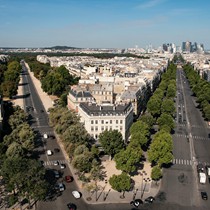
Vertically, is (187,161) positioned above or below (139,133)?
below

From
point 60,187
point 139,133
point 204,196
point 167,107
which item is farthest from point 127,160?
→ point 167,107

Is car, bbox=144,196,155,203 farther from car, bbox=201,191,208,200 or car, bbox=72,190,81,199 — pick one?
car, bbox=72,190,81,199

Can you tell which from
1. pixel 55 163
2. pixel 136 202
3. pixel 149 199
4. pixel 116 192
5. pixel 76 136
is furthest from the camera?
pixel 76 136

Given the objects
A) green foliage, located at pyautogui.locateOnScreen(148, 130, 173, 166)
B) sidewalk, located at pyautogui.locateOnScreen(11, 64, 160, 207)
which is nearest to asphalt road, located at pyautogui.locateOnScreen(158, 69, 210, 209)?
green foliage, located at pyautogui.locateOnScreen(148, 130, 173, 166)

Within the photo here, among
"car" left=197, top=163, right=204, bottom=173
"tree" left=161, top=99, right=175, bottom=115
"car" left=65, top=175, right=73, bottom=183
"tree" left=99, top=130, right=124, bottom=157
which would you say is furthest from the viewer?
"tree" left=161, top=99, right=175, bottom=115

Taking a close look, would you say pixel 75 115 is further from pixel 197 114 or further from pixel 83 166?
pixel 197 114

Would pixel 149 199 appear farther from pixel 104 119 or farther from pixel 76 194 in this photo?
pixel 104 119

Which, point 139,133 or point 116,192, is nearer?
point 116,192

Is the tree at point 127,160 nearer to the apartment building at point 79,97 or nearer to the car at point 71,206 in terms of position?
the car at point 71,206

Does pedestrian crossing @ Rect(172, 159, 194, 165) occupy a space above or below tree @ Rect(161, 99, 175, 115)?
below
